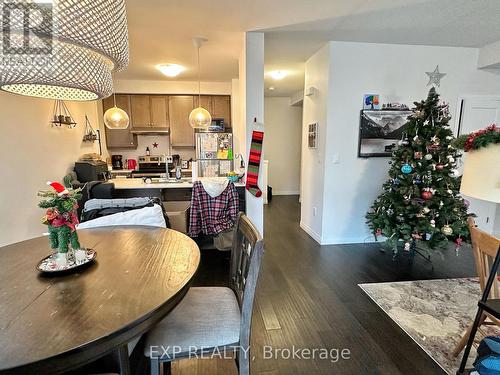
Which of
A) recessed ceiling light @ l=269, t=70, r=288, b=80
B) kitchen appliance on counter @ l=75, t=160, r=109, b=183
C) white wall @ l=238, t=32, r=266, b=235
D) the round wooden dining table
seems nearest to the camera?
the round wooden dining table

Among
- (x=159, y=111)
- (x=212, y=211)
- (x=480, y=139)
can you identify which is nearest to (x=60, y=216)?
(x=212, y=211)

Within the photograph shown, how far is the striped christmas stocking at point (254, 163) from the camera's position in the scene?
311cm

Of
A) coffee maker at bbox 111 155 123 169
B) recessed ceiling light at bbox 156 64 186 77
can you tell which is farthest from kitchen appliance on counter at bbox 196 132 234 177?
coffee maker at bbox 111 155 123 169

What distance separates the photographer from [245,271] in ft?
4.15

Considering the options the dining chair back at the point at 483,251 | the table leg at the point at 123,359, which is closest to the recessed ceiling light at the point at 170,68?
the table leg at the point at 123,359

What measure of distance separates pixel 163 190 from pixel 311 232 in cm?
217

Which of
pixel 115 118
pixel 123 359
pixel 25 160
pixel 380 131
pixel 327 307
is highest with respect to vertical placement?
pixel 115 118

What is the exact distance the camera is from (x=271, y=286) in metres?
2.56

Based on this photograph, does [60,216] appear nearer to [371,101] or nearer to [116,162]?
[371,101]

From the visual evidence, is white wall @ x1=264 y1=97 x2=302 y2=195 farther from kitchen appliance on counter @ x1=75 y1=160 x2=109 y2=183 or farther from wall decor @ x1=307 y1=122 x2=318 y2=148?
kitchen appliance on counter @ x1=75 y1=160 x2=109 y2=183

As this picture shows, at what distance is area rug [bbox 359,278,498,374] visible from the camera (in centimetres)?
179

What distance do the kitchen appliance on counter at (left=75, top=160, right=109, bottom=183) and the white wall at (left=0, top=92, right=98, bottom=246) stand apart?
185mm

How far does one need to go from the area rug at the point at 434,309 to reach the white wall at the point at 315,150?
4.36ft

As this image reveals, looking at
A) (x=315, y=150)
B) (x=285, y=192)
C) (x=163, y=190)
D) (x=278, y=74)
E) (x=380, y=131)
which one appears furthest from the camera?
(x=285, y=192)
